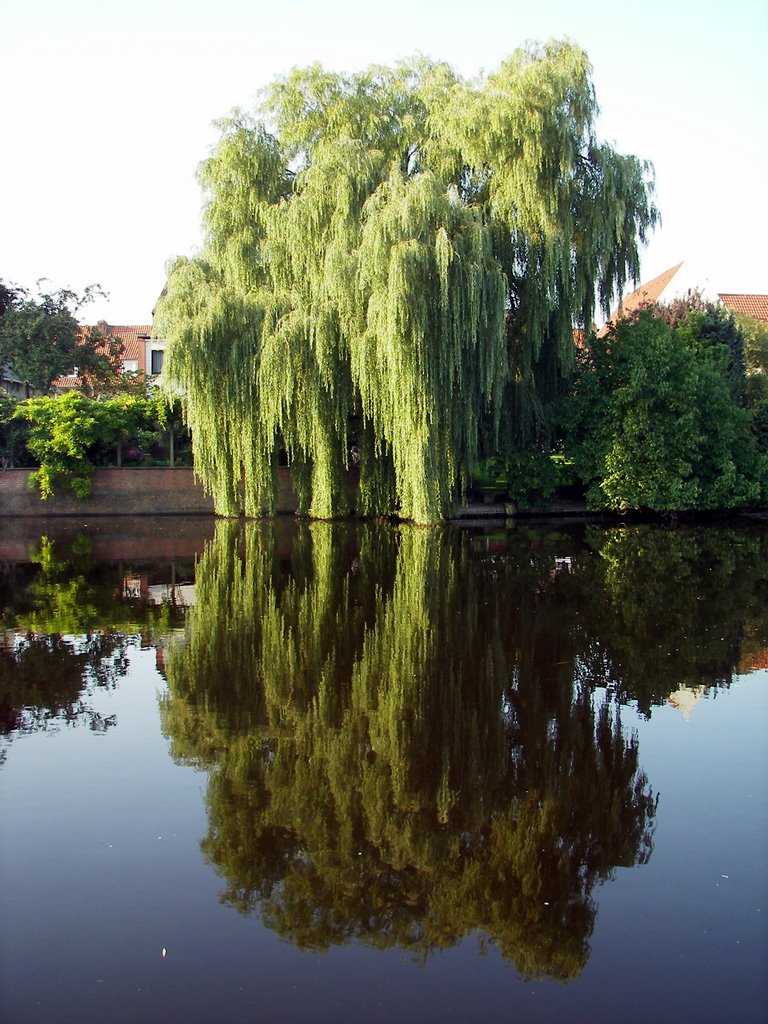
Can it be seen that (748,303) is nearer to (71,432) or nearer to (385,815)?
(71,432)

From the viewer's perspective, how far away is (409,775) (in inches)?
263

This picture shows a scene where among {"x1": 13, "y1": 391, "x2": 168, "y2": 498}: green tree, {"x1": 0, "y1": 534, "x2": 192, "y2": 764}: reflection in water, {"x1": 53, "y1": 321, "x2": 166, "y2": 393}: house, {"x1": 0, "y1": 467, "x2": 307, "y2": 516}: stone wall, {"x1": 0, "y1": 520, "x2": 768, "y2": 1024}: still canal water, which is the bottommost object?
{"x1": 0, "y1": 520, "x2": 768, "y2": 1024}: still canal water

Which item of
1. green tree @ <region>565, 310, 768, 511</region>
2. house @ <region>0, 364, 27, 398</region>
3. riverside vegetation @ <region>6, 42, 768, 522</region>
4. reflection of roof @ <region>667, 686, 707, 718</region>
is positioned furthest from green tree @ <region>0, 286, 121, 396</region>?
reflection of roof @ <region>667, 686, 707, 718</region>

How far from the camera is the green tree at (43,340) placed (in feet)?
123

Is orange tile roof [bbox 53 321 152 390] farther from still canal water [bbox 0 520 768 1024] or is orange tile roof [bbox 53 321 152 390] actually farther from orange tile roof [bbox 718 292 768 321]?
still canal water [bbox 0 520 768 1024]

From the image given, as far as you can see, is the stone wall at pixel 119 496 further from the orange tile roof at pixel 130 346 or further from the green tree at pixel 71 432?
the orange tile roof at pixel 130 346

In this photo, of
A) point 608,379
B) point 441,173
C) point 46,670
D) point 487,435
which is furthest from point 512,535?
point 46,670

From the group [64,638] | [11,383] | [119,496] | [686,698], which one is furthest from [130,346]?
[686,698]

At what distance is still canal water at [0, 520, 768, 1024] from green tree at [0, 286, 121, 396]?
27.6 meters

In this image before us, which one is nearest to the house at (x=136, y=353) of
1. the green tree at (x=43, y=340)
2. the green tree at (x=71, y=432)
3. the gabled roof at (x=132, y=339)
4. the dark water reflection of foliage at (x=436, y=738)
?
the gabled roof at (x=132, y=339)

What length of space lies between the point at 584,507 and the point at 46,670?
23805 millimetres

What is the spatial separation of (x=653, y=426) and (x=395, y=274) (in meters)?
10.1

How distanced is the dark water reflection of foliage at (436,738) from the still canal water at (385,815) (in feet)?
0.09

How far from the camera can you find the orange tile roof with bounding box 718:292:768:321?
45.6 metres
